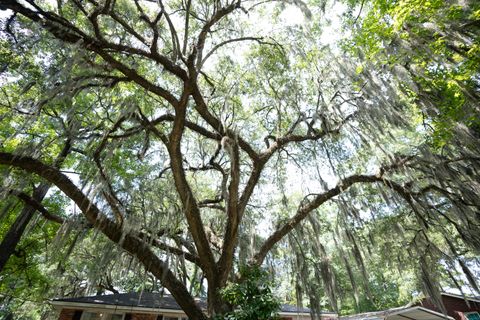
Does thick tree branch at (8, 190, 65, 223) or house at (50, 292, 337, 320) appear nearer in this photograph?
thick tree branch at (8, 190, 65, 223)

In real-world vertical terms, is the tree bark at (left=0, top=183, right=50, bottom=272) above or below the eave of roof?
above

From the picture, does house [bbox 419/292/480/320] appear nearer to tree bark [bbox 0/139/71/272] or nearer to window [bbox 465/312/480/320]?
window [bbox 465/312/480/320]

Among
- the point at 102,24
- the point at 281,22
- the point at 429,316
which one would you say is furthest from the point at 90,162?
the point at 429,316

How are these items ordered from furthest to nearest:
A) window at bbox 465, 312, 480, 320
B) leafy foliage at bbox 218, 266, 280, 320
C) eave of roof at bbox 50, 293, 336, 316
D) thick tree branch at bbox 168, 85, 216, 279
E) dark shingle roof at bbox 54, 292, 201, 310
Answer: window at bbox 465, 312, 480, 320 < dark shingle roof at bbox 54, 292, 201, 310 < eave of roof at bbox 50, 293, 336, 316 < thick tree branch at bbox 168, 85, 216, 279 < leafy foliage at bbox 218, 266, 280, 320

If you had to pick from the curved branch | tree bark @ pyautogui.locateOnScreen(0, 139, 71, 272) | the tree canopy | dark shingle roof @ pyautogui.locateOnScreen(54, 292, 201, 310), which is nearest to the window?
the tree canopy

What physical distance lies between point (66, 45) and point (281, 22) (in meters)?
5.42

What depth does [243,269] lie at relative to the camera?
548 cm

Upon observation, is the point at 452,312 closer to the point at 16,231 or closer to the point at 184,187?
the point at 184,187

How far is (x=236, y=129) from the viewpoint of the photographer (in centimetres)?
629

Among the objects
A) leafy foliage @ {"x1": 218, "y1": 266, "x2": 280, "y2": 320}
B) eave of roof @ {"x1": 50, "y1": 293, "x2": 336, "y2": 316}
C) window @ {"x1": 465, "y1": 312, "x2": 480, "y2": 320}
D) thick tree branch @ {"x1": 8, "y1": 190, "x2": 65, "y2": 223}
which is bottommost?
leafy foliage @ {"x1": 218, "y1": 266, "x2": 280, "y2": 320}

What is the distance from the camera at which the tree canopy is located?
4.97 meters

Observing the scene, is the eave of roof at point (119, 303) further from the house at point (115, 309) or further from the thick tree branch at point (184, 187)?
the thick tree branch at point (184, 187)

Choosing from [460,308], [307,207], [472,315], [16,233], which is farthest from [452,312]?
[16,233]

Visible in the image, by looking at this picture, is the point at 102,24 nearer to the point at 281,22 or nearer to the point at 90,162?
the point at 90,162
